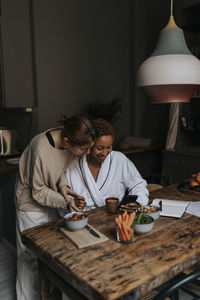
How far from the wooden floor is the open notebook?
1.35m

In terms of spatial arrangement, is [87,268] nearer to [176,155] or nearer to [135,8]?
[176,155]

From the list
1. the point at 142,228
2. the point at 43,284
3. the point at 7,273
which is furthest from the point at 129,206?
the point at 7,273

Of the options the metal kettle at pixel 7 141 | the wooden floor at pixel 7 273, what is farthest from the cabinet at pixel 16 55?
the wooden floor at pixel 7 273

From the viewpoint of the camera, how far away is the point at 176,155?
374cm

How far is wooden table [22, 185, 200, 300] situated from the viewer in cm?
98

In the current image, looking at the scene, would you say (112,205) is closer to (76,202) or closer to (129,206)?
(129,206)

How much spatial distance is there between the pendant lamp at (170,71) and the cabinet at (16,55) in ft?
7.05

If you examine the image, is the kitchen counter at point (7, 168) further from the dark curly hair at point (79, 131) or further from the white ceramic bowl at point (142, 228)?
the white ceramic bowl at point (142, 228)

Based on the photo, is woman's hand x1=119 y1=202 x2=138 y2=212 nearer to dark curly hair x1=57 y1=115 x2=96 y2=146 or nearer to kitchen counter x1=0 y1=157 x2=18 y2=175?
dark curly hair x1=57 y1=115 x2=96 y2=146

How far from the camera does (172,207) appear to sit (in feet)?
5.51

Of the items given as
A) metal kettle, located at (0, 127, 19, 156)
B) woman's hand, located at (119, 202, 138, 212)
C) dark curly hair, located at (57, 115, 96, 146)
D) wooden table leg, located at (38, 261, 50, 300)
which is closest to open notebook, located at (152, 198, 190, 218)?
woman's hand, located at (119, 202, 138, 212)

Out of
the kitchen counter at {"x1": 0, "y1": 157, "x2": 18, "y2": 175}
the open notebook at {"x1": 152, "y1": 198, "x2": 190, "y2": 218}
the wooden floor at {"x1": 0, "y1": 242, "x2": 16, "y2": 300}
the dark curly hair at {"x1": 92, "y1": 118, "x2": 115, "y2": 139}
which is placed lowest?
the wooden floor at {"x1": 0, "y1": 242, "x2": 16, "y2": 300}

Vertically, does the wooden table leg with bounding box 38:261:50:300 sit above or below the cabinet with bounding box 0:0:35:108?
below

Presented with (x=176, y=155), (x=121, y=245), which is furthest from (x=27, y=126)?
(x=121, y=245)
